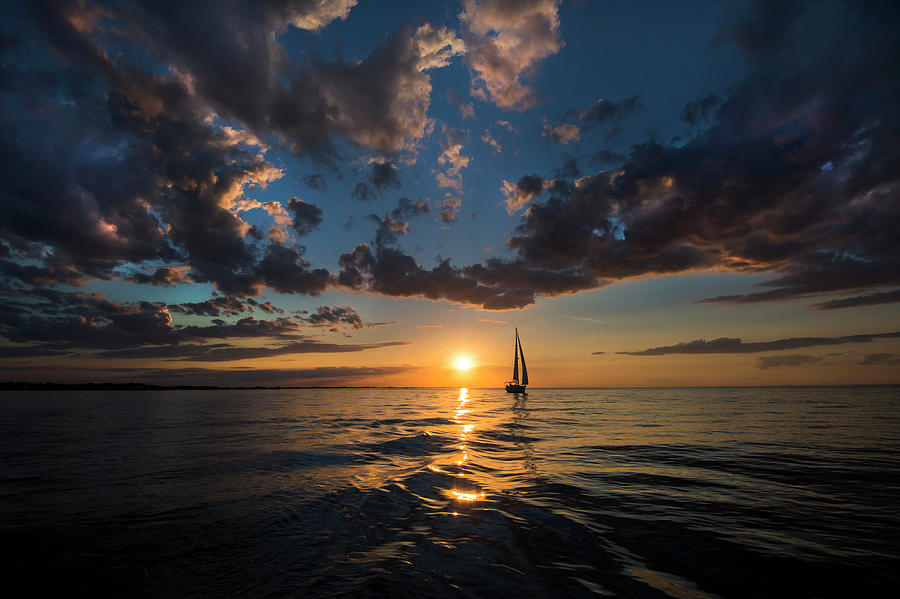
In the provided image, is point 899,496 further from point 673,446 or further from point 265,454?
point 265,454

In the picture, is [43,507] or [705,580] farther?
[43,507]

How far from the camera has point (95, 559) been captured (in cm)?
764

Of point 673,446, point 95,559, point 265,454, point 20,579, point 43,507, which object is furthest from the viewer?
point 673,446

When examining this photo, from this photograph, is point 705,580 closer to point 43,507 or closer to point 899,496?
point 899,496

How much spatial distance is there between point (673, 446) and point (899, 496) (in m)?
11.8

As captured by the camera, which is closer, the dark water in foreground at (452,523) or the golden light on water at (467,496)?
the dark water in foreground at (452,523)

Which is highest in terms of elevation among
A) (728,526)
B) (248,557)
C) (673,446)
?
(248,557)

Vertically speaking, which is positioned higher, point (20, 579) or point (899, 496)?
point (20, 579)

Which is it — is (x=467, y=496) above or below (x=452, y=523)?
below

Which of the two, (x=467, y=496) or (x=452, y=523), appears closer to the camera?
(x=452, y=523)

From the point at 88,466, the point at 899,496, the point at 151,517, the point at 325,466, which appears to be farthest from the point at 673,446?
the point at 88,466

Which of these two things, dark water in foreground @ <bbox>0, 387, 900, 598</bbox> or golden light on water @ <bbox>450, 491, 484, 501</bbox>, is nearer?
dark water in foreground @ <bbox>0, 387, 900, 598</bbox>

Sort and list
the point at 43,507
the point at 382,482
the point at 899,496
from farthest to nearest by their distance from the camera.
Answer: the point at 382,482
the point at 899,496
the point at 43,507

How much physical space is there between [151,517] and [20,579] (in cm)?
366
